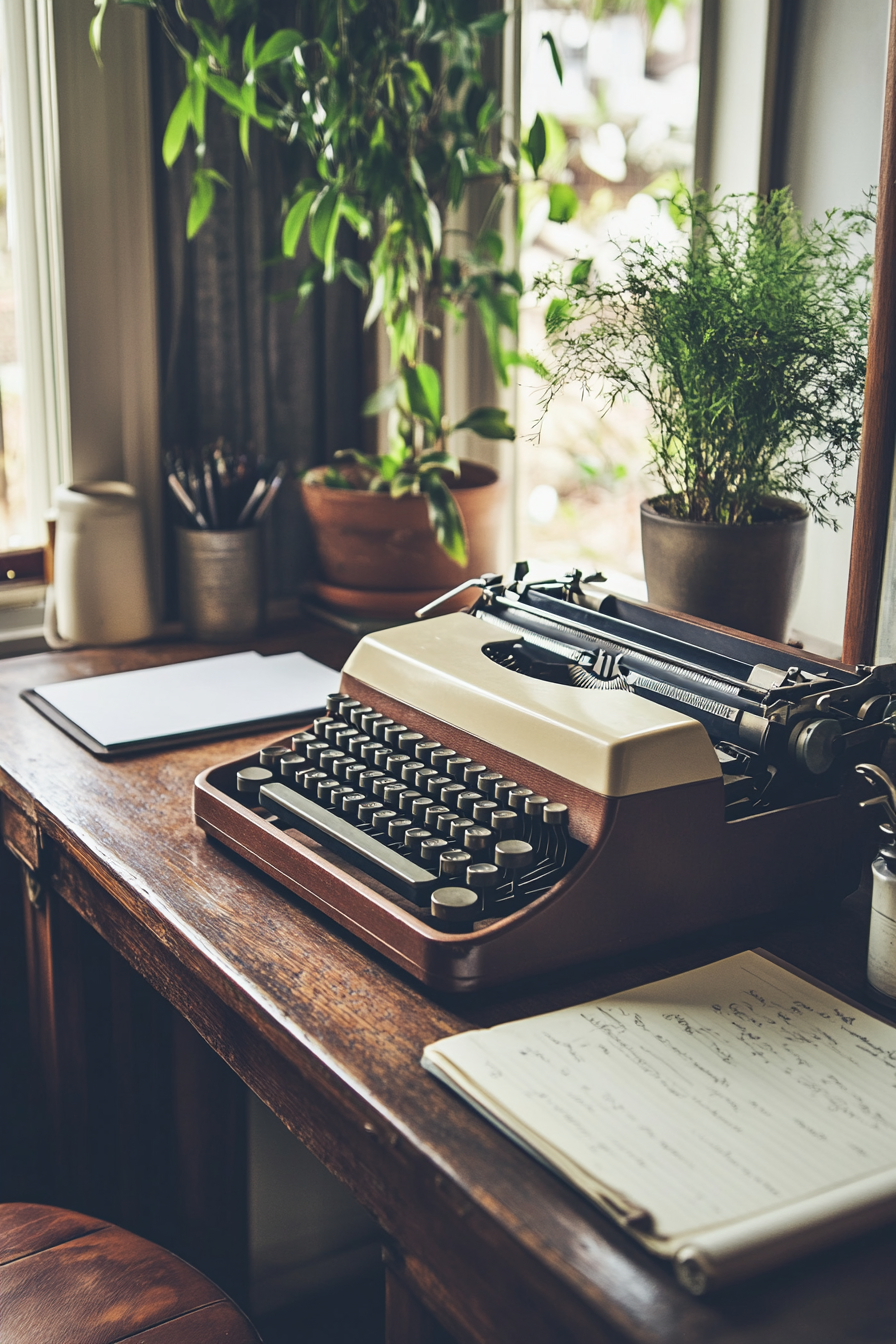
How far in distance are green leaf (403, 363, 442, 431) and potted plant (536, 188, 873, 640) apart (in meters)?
0.37

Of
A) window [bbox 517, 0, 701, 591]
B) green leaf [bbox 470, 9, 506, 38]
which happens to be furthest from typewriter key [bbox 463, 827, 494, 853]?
green leaf [bbox 470, 9, 506, 38]

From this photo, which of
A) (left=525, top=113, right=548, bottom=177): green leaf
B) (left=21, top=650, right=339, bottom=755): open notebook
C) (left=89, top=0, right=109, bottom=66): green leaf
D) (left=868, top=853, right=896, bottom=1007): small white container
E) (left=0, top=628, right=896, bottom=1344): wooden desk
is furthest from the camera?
(left=525, top=113, right=548, bottom=177): green leaf

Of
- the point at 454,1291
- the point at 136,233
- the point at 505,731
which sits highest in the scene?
the point at 136,233

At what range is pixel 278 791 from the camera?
116cm

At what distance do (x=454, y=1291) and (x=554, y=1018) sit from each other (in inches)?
7.4

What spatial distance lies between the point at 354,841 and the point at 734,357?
0.67 metres

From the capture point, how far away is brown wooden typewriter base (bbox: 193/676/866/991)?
2.98 ft

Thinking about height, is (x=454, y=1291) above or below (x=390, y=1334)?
above

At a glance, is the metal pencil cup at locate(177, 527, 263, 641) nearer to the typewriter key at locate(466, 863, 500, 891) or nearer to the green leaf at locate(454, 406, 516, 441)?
the green leaf at locate(454, 406, 516, 441)

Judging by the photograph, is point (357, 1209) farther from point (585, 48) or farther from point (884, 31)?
point (585, 48)

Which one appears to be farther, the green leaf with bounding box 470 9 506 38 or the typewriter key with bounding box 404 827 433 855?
the green leaf with bounding box 470 9 506 38

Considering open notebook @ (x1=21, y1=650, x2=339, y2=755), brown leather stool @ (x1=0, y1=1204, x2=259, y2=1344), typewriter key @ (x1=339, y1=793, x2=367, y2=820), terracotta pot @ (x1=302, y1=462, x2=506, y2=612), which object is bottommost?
brown leather stool @ (x1=0, y1=1204, x2=259, y2=1344)

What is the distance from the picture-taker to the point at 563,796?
982mm

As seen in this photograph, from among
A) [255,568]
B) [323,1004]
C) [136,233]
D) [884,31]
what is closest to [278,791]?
[323,1004]
